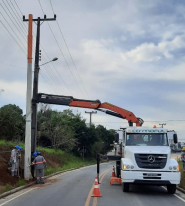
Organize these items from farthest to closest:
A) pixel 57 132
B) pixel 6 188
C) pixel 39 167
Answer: pixel 57 132 → pixel 39 167 → pixel 6 188

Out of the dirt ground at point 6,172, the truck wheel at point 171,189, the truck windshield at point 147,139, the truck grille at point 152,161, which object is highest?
the truck windshield at point 147,139

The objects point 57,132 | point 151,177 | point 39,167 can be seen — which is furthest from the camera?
point 57,132

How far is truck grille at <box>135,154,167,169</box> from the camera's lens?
45.3 ft

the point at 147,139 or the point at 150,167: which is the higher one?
the point at 147,139

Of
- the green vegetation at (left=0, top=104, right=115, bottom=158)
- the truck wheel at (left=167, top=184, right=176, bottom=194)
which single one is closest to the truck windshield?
the truck wheel at (left=167, top=184, right=176, bottom=194)

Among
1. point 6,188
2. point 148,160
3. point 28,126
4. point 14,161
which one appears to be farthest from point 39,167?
point 148,160

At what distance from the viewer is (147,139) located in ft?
50.4

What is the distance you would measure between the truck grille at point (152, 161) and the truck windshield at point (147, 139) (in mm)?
1299

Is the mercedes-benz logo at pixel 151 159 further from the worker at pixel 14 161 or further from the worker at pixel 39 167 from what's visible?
the worker at pixel 14 161

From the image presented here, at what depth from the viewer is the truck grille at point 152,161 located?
544 inches

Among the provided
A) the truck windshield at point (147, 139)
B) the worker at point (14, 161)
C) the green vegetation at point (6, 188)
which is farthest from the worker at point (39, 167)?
the truck windshield at point (147, 139)

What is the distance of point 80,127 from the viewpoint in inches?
2566

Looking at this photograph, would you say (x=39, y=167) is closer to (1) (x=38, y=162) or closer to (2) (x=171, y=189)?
(1) (x=38, y=162)

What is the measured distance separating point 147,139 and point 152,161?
1.69m
